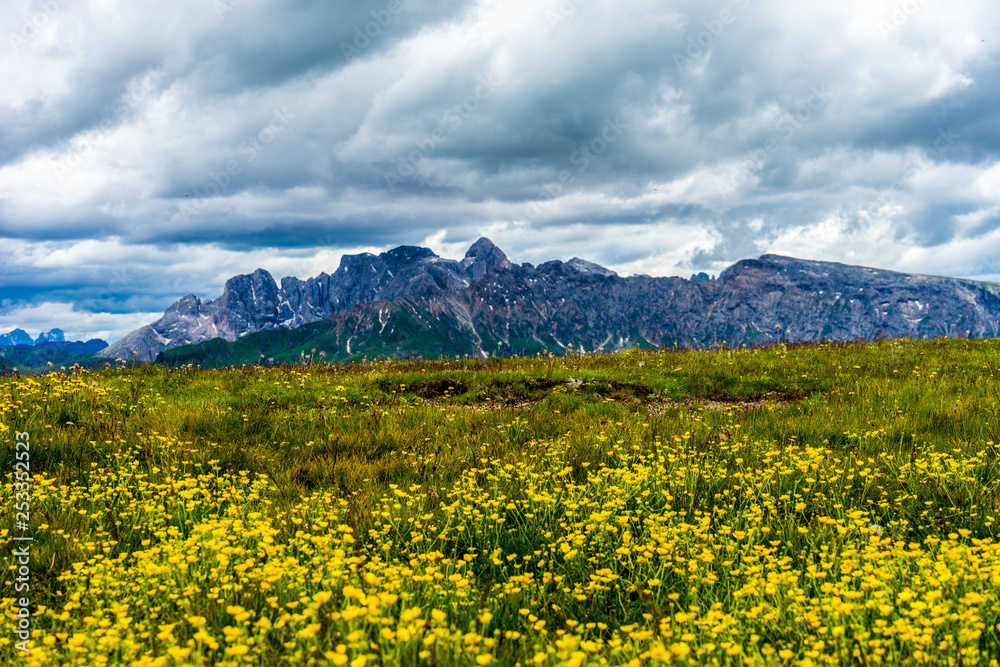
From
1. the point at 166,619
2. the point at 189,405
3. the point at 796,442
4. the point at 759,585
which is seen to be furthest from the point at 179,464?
the point at 796,442

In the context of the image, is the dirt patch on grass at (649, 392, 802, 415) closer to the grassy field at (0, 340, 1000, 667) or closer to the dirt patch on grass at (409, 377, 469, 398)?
the grassy field at (0, 340, 1000, 667)

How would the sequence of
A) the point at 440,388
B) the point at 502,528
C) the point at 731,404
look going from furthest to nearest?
the point at 440,388 < the point at 731,404 < the point at 502,528

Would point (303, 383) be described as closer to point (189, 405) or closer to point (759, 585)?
point (189, 405)

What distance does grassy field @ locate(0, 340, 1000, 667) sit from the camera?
323 cm

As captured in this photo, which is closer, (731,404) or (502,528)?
(502,528)

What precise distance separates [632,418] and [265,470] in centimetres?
615

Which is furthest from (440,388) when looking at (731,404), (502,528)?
(502,528)

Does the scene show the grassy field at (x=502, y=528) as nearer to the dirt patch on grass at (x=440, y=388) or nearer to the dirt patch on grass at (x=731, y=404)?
the dirt patch on grass at (x=731, y=404)

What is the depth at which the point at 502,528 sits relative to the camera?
17.8 feet

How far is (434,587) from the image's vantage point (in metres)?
3.96

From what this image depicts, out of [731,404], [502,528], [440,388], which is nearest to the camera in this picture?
[502,528]

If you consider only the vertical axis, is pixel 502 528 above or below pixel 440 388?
below

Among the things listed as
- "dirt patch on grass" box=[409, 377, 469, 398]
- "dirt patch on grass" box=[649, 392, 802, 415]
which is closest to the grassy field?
"dirt patch on grass" box=[649, 392, 802, 415]

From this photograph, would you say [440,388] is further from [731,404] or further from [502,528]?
[502,528]
